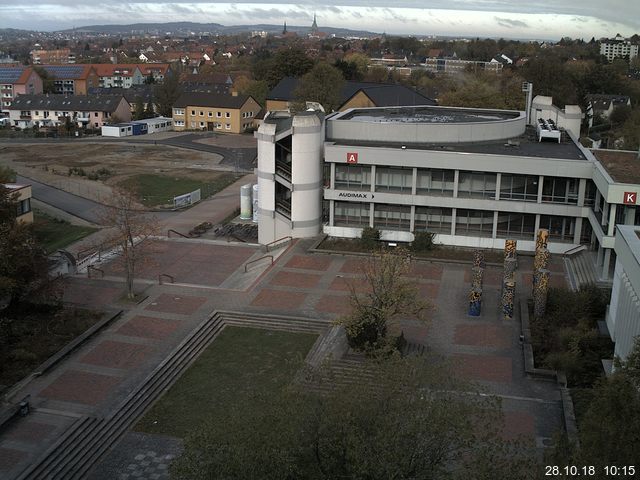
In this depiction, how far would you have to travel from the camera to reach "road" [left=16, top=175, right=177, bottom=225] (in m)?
49.6

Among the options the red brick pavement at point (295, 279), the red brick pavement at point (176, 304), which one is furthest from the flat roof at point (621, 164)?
the red brick pavement at point (176, 304)

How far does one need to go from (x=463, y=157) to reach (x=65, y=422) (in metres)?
25.5

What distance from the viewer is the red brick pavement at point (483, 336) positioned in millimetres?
27969

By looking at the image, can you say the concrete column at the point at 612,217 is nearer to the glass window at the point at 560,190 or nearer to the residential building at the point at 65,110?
the glass window at the point at 560,190

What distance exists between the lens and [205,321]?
2948 cm

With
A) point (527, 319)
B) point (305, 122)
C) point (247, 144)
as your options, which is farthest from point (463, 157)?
point (247, 144)

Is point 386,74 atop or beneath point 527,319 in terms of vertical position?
atop

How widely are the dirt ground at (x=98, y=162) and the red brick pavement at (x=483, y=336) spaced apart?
35.6 metres

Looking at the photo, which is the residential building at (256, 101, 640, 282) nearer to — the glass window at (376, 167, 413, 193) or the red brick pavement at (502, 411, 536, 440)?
the glass window at (376, 167, 413, 193)

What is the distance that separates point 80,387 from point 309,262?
16.1 meters

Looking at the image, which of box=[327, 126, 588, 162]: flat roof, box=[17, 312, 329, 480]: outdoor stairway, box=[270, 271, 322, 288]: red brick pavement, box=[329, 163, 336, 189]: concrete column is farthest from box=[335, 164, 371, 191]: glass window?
box=[17, 312, 329, 480]: outdoor stairway

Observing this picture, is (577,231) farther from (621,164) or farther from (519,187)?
(621,164)

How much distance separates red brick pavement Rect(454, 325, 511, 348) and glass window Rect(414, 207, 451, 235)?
38.5 feet

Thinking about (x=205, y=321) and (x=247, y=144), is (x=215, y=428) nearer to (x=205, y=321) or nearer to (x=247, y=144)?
(x=205, y=321)
